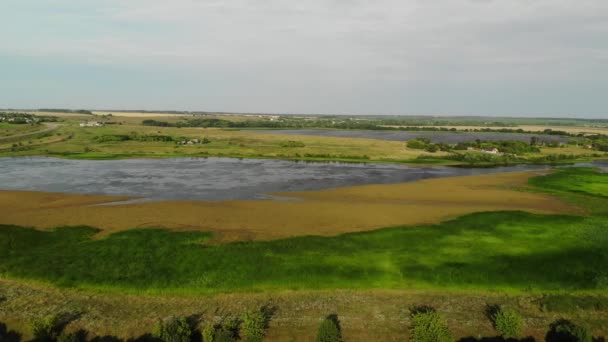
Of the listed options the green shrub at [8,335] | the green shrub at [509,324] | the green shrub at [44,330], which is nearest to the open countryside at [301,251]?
the green shrub at [8,335]

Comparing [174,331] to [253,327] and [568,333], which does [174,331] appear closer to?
[253,327]

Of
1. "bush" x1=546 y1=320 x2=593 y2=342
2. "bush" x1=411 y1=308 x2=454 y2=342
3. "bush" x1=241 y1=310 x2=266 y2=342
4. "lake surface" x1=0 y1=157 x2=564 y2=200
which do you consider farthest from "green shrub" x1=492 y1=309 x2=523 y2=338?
"lake surface" x1=0 y1=157 x2=564 y2=200

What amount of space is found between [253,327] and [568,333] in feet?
43.1

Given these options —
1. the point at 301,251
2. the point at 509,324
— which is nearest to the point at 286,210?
the point at 301,251

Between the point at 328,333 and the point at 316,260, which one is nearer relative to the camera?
the point at 328,333

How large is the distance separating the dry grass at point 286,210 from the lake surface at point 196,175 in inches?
175

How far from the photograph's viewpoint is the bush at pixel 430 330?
15602 mm

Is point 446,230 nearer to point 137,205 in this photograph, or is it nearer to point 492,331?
point 492,331

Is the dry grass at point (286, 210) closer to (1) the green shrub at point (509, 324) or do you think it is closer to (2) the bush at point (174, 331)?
(2) the bush at point (174, 331)

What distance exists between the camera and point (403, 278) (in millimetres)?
21938

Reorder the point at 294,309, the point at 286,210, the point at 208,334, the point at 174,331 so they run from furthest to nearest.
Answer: the point at 286,210
the point at 294,309
the point at 174,331
the point at 208,334

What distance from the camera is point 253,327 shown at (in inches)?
639

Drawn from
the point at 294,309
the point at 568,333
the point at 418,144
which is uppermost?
the point at 418,144

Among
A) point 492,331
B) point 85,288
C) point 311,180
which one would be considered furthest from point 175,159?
point 492,331
